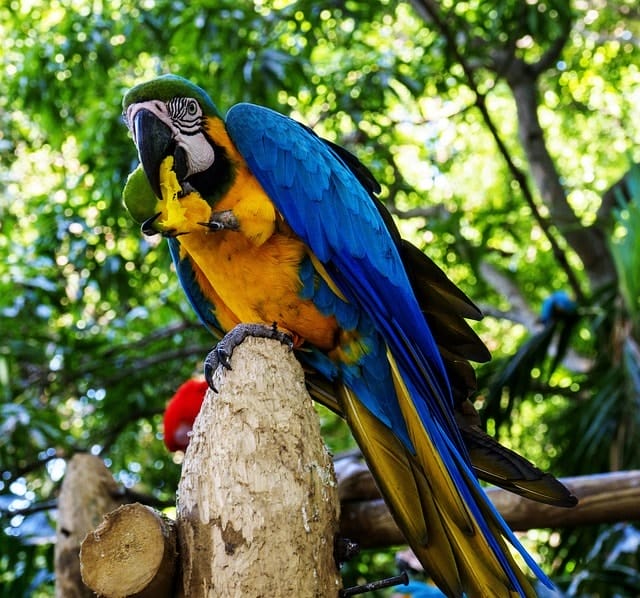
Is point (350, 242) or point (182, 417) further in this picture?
point (182, 417)

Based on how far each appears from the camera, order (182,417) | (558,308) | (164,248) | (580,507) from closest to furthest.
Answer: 1. (580,507)
2. (182,417)
3. (558,308)
4. (164,248)

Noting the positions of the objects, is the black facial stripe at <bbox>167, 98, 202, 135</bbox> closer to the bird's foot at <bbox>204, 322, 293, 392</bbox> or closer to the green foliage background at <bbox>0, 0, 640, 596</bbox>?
the bird's foot at <bbox>204, 322, 293, 392</bbox>

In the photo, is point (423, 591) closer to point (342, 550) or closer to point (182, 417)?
point (182, 417)

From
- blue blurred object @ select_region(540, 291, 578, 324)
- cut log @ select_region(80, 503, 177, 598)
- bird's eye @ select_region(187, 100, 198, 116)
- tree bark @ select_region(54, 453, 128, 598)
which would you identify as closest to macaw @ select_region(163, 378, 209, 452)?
tree bark @ select_region(54, 453, 128, 598)

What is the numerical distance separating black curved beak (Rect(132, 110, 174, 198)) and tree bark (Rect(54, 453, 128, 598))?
814 mm

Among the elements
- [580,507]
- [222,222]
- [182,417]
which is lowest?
[580,507]

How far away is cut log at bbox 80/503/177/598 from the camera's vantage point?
774 millimetres

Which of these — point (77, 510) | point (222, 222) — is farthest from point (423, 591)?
point (222, 222)

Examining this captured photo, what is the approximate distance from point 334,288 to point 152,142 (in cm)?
35

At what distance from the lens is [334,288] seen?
45.2 inches

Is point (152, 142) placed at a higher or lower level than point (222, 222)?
higher

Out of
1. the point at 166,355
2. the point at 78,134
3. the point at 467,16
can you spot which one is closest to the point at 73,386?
the point at 166,355

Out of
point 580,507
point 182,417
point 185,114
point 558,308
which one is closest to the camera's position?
point 185,114

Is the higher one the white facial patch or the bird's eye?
the bird's eye
